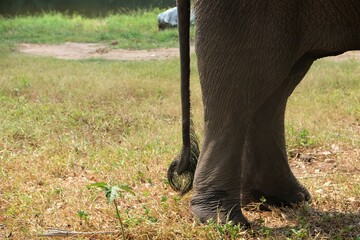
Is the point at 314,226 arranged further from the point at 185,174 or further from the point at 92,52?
the point at 92,52

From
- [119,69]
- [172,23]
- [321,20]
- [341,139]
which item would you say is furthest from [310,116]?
[172,23]

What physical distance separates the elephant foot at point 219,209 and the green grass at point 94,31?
931 cm

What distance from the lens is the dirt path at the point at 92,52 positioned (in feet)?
36.7

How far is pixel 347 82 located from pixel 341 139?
269cm

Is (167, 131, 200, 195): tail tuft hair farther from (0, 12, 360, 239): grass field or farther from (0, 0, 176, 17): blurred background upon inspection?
(0, 0, 176, 17): blurred background

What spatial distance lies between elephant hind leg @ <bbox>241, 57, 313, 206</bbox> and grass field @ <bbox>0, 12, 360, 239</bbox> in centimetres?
9

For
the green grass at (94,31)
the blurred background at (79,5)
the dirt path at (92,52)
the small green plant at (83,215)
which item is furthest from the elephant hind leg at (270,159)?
the blurred background at (79,5)

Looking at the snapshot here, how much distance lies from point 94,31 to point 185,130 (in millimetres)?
12364

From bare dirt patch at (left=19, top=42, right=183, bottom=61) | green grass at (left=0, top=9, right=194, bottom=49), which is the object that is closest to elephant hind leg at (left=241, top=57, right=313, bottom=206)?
bare dirt patch at (left=19, top=42, right=183, bottom=61)

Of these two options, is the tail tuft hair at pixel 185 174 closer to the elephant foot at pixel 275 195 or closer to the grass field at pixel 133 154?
the grass field at pixel 133 154

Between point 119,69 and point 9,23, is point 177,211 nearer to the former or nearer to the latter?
point 119,69

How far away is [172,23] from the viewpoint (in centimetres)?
1490

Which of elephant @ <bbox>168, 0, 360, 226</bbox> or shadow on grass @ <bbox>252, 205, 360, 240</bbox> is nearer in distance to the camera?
elephant @ <bbox>168, 0, 360, 226</bbox>

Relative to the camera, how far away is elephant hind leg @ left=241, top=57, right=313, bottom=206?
3367 millimetres
